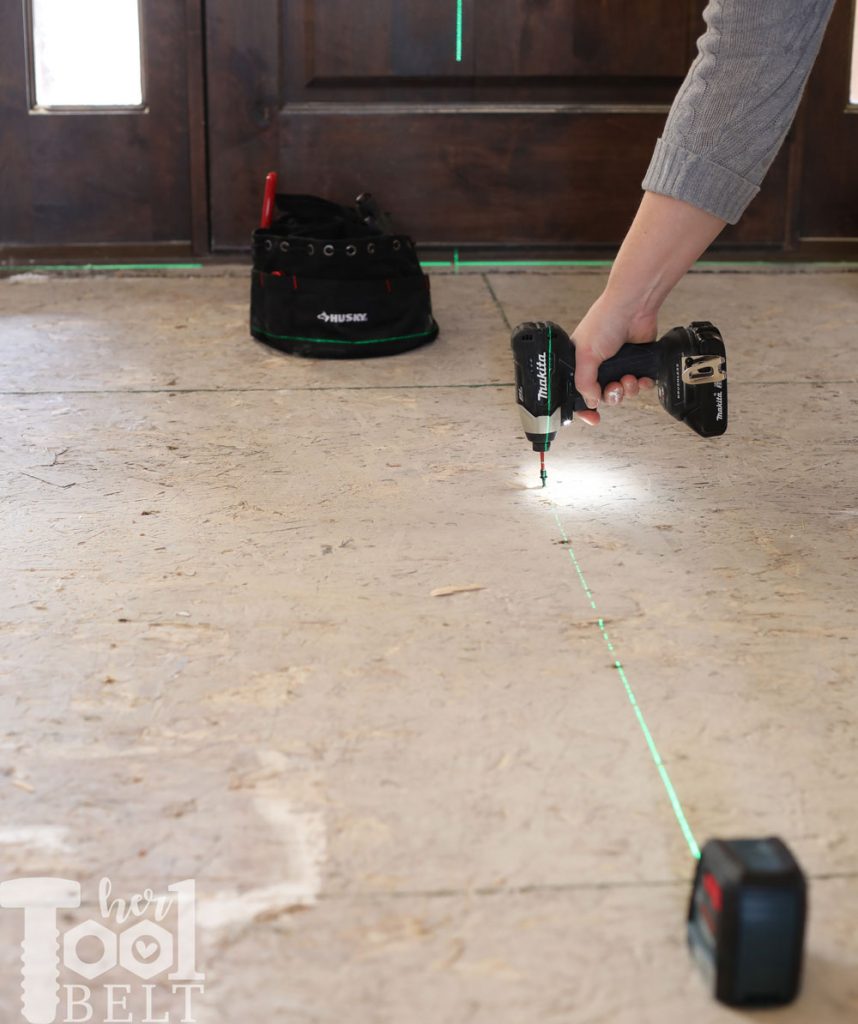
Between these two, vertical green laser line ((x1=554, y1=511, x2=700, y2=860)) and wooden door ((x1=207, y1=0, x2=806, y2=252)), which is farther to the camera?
wooden door ((x1=207, y1=0, x2=806, y2=252))

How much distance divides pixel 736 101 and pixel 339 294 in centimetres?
117

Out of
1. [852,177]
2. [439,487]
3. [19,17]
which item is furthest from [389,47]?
[439,487]

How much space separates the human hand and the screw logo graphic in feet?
3.13

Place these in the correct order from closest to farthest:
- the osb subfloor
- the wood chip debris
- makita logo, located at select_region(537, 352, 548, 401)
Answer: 1. the osb subfloor
2. the wood chip debris
3. makita logo, located at select_region(537, 352, 548, 401)

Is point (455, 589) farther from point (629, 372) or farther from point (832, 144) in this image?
point (832, 144)

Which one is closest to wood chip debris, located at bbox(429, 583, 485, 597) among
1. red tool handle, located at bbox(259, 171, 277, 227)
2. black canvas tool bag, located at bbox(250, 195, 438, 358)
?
black canvas tool bag, located at bbox(250, 195, 438, 358)

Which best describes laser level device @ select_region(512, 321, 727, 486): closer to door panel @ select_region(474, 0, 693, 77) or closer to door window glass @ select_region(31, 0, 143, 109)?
door panel @ select_region(474, 0, 693, 77)

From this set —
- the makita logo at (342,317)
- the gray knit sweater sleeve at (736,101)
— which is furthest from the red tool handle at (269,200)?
the gray knit sweater sleeve at (736,101)

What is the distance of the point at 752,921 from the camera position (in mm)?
900

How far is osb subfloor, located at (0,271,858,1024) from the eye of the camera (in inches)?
39.4

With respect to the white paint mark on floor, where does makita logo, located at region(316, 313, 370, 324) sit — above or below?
above

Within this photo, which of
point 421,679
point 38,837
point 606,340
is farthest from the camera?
point 606,340

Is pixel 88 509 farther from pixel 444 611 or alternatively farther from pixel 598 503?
pixel 598 503

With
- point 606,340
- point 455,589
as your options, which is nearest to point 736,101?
point 606,340
